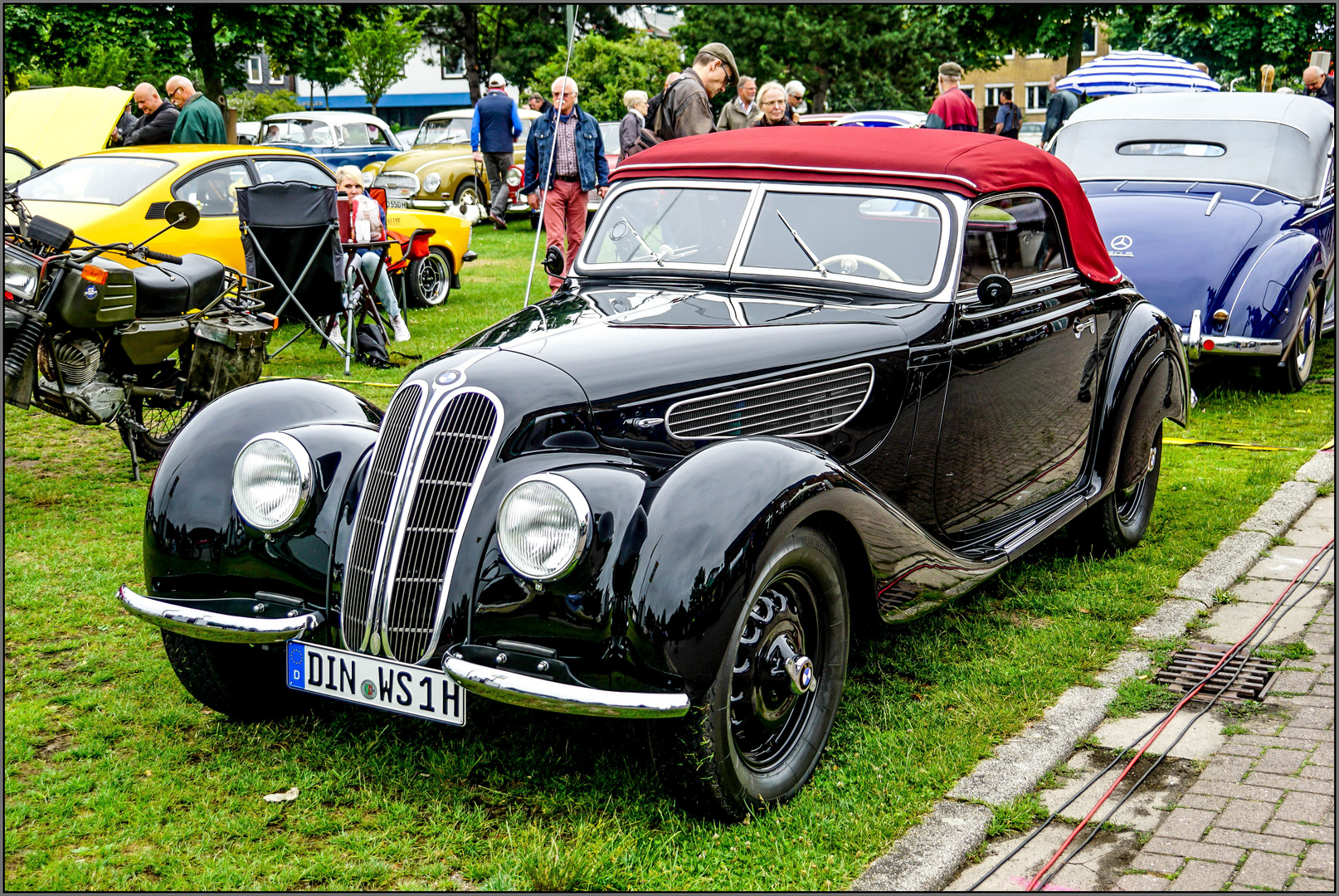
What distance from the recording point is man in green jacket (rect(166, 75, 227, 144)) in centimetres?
1152

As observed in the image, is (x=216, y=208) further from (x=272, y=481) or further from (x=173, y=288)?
(x=272, y=481)

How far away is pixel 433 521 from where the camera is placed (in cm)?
319

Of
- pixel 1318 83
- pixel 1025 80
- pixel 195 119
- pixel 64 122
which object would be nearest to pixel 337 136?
pixel 64 122

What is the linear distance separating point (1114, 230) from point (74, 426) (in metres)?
7.68

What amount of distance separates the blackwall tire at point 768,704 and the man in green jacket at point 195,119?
33.1 ft

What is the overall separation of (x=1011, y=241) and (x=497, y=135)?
14197 millimetres

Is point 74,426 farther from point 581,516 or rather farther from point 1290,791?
point 1290,791

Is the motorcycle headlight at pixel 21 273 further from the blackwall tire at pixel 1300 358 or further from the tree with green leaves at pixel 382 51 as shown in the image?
the tree with green leaves at pixel 382 51

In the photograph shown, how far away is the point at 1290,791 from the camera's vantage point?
11.2 feet

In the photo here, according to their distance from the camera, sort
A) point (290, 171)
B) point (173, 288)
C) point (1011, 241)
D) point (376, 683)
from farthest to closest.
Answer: point (290, 171), point (173, 288), point (1011, 241), point (376, 683)

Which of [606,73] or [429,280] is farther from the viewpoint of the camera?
[606,73]

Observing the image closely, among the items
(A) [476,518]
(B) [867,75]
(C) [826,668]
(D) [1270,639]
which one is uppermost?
(B) [867,75]

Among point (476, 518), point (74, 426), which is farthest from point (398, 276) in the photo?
point (476, 518)

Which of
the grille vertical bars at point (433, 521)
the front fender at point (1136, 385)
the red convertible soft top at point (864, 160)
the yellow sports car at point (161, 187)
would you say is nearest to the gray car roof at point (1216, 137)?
the front fender at point (1136, 385)
